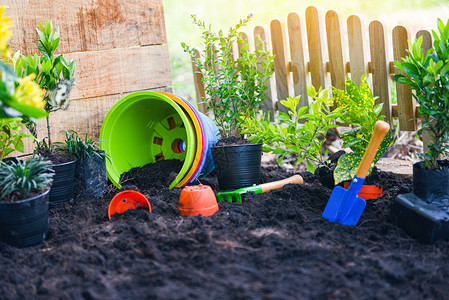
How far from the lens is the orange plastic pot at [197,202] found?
219cm

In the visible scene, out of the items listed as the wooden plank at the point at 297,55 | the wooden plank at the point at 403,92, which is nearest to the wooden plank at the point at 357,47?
the wooden plank at the point at 403,92

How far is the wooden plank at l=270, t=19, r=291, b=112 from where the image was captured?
12.2ft

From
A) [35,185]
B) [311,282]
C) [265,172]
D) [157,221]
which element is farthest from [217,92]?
[311,282]

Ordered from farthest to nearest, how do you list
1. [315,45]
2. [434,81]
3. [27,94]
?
[315,45] < [434,81] < [27,94]

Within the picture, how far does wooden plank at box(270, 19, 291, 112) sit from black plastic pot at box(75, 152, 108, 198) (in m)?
1.81

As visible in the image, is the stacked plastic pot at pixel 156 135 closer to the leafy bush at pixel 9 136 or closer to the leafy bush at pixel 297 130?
the leafy bush at pixel 297 130

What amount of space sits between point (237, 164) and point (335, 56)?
1.42m

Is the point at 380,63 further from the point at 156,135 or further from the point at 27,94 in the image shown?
the point at 27,94

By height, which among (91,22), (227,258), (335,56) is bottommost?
(227,258)

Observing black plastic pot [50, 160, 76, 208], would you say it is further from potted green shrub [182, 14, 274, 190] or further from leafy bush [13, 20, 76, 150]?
potted green shrub [182, 14, 274, 190]

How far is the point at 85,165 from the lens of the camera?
249cm

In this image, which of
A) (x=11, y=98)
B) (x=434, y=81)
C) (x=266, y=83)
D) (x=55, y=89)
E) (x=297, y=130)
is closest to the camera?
(x=11, y=98)

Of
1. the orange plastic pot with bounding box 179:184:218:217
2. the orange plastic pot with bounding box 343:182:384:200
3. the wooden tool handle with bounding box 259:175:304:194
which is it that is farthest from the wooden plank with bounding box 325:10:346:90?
the orange plastic pot with bounding box 179:184:218:217

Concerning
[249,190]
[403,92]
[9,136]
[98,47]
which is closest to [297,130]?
[249,190]
